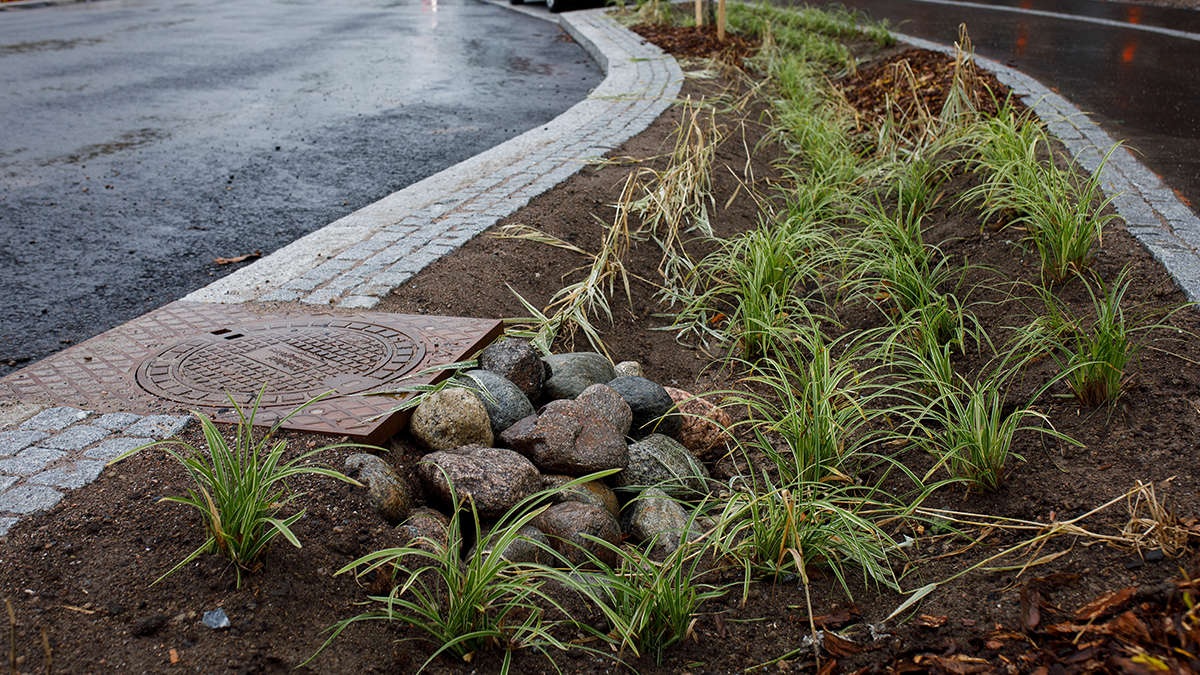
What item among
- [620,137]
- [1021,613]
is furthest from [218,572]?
[620,137]

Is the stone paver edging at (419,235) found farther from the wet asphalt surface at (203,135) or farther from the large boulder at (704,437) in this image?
the large boulder at (704,437)

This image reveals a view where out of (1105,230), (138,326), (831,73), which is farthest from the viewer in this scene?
(831,73)

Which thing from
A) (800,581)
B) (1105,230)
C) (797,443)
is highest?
(1105,230)

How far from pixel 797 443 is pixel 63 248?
407cm

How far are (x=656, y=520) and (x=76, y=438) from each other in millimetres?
1735

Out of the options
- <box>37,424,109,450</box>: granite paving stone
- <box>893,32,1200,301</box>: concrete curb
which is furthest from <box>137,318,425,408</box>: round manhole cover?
<box>893,32,1200,301</box>: concrete curb

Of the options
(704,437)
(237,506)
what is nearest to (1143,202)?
(704,437)

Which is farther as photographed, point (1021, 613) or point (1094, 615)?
point (1021, 613)

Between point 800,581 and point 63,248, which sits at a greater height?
point 63,248

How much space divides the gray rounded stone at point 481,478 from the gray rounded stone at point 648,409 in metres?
0.61

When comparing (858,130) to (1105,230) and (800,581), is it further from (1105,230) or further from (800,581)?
(800,581)

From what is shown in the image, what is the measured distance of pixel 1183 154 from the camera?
5219 mm

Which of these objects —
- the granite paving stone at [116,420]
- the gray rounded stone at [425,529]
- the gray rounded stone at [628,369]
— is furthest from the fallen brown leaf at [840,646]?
the granite paving stone at [116,420]

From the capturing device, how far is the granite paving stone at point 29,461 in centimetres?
226
